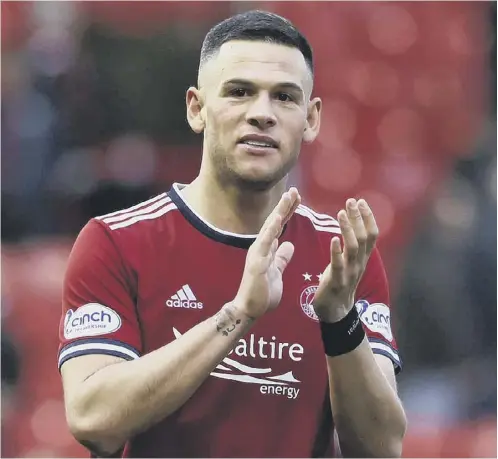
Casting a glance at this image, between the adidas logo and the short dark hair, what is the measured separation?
63cm

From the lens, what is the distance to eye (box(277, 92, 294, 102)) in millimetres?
2568

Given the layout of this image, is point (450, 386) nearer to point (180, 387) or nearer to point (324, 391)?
point (324, 391)

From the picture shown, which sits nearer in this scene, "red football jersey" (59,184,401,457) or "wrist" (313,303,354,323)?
"wrist" (313,303,354,323)

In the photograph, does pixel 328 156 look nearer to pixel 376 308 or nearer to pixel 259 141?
pixel 376 308

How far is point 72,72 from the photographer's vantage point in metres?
6.38

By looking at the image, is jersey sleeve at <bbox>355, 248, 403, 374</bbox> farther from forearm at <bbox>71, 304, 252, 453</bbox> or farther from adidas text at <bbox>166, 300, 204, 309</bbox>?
forearm at <bbox>71, 304, 252, 453</bbox>

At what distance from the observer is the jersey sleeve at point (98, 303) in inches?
96.7

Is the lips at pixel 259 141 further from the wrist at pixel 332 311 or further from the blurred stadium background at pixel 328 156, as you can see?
the blurred stadium background at pixel 328 156

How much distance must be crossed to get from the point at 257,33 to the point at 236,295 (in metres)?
0.71

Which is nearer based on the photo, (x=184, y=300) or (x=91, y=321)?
(x=91, y=321)

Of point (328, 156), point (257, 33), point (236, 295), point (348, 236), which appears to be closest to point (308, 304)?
point (236, 295)

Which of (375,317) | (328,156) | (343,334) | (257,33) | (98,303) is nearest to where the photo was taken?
(343,334)

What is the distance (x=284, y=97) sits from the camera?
2.58 metres

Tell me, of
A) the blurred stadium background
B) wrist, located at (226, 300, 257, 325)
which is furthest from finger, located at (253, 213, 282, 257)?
the blurred stadium background
